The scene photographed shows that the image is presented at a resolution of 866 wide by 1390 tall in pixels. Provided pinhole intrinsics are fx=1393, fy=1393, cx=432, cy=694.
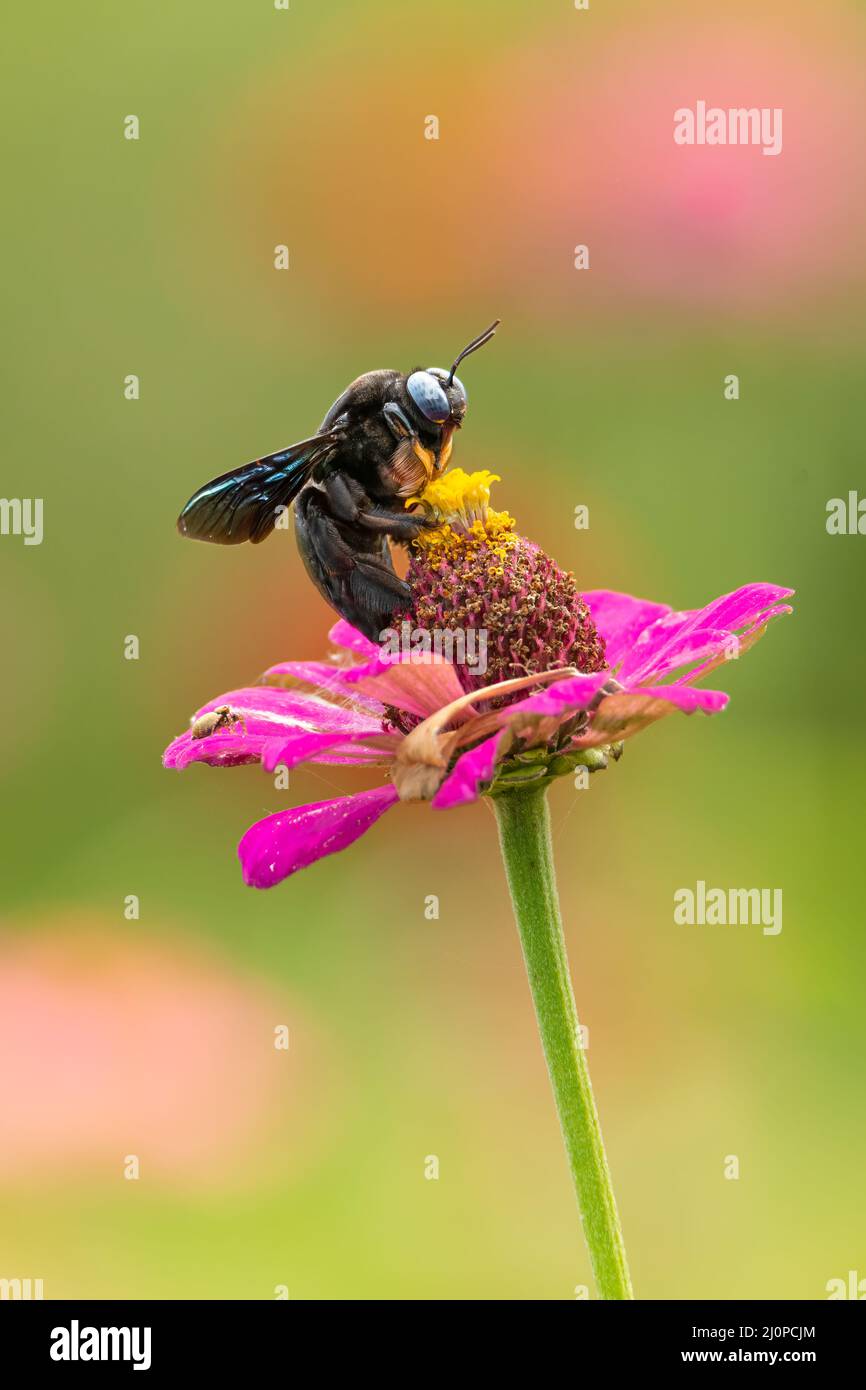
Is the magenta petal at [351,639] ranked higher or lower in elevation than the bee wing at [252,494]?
lower

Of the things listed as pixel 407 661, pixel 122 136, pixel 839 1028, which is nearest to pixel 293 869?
pixel 407 661

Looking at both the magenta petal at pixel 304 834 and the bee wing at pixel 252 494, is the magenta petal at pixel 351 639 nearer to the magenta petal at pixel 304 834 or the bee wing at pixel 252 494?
the bee wing at pixel 252 494

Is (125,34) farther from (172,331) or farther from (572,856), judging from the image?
(572,856)

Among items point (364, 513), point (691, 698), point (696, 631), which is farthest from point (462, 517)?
point (691, 698)

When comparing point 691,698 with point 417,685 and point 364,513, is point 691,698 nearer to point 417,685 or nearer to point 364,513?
point 417,685

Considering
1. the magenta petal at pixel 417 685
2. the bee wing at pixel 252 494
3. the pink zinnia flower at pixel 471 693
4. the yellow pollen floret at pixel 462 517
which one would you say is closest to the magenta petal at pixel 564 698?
the pink zinnia flower at pixel 471 693

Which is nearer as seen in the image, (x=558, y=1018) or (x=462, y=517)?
(x=558, y=1018)
